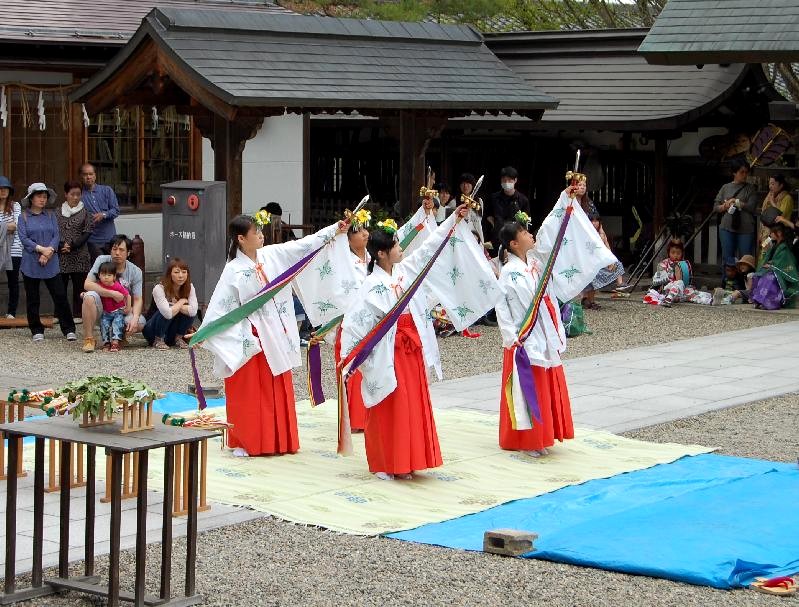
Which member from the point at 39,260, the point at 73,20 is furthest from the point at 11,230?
the point at 73,20

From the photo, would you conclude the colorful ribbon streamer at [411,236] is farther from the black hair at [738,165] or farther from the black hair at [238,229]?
the black hair at [738,165]

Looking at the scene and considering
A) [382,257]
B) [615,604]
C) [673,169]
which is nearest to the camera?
[615,604]

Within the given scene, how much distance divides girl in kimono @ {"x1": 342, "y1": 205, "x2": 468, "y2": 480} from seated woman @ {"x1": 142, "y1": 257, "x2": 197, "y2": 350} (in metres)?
4.52

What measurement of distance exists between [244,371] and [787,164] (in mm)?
10338

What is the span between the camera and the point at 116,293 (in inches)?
463

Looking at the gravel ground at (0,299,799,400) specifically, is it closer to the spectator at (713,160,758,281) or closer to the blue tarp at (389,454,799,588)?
the spectator at (713,160,758,281)

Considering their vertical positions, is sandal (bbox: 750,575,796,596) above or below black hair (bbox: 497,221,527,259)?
below

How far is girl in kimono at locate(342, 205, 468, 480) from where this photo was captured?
283 inches

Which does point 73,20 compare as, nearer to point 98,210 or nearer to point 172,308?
point 98,210

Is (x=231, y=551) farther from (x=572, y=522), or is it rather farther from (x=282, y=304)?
(x=282, y=304)

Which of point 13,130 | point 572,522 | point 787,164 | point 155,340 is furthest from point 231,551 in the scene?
point 787,164

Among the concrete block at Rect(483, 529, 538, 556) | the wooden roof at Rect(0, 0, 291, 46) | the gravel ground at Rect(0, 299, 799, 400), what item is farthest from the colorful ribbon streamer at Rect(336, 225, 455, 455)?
the wooden roof at Rect(0, 0, 291, 46)

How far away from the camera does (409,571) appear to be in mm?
5625

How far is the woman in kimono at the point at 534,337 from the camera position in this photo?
779cm
